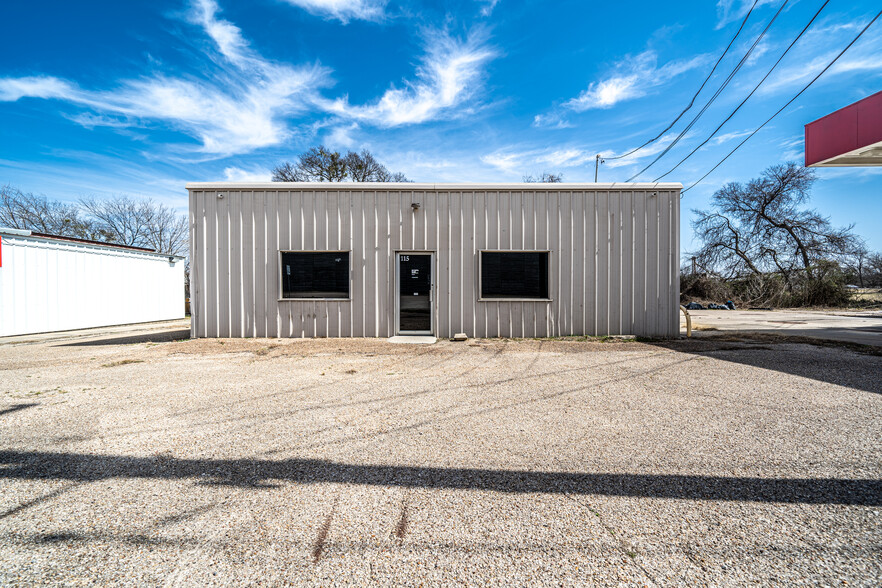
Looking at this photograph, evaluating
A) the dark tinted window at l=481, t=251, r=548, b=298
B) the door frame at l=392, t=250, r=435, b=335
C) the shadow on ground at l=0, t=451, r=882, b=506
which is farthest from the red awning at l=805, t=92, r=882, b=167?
the door frame at l=392, t=250, r=435, b=335

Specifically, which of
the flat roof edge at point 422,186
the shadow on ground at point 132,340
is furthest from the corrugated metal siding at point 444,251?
the shadow on ground at point 132,340

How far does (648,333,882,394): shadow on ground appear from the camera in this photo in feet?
15.6

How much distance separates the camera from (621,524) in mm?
1857

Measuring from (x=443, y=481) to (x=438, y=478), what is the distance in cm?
5

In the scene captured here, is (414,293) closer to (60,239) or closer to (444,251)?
(444,251)

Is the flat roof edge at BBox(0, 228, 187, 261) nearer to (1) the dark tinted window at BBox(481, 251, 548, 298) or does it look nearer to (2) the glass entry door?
(2) the glass entry door

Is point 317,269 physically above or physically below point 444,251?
below

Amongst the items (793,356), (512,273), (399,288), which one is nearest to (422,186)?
(399,288)

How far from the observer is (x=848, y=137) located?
6.87 m

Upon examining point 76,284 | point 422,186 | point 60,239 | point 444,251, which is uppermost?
point 422,186

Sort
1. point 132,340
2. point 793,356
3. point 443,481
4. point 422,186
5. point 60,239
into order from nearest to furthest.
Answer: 1. point 443,481
2. point 793,356
3. point 422,186
4. point 132,340
5. point 60,239

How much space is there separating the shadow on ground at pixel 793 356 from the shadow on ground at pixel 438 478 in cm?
328

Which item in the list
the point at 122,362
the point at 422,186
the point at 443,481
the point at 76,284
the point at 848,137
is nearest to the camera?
the point at 443,481

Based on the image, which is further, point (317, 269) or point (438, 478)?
point (317, 269)
